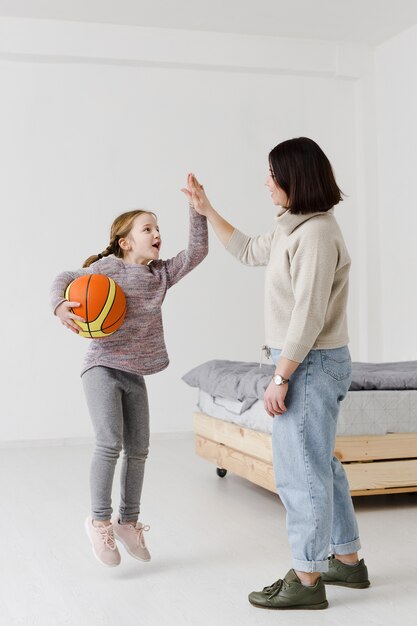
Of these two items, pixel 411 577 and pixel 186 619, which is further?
pixel 411 577

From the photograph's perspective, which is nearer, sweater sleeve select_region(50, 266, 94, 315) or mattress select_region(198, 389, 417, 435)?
sweater sleeve select_region(50, 266, 94, 315)

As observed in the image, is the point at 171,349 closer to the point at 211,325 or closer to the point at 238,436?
the point at 211,325

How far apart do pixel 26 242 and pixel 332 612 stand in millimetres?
3862

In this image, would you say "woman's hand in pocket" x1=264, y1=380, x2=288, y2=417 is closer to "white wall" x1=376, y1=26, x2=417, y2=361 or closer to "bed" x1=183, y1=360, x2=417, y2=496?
"bed" x1=183, y1=360, x2=417, y2=496

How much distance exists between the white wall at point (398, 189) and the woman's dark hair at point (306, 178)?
12.0 ft

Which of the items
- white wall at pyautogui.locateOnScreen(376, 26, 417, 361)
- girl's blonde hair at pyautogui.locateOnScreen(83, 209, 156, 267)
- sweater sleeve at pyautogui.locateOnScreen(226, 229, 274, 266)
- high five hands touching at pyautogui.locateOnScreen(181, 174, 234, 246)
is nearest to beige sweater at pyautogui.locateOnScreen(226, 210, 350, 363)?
sweater sleeve at pyautogui.locateOnScreen(226, 229, 274, 266)

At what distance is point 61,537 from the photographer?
10.1ft

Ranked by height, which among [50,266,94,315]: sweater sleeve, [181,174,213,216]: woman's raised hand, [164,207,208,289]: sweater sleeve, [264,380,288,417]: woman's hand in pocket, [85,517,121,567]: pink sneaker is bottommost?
[85,517,121,567]: pink sneaker

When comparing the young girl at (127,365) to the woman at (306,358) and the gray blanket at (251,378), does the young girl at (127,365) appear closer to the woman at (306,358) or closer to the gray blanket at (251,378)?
the woman at (306,358)

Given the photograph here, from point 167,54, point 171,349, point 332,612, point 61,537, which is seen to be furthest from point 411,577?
point 167,54

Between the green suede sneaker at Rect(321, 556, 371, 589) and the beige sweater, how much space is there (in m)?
0.67

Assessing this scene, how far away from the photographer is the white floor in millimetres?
2225

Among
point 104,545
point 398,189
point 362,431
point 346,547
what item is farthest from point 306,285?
point 398,189

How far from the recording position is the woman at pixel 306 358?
2.14 metres
